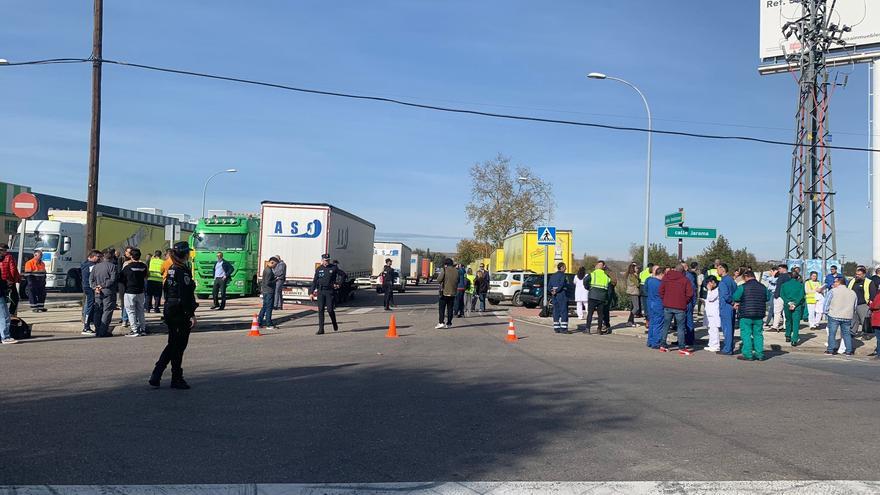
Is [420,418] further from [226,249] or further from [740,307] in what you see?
[226,249]

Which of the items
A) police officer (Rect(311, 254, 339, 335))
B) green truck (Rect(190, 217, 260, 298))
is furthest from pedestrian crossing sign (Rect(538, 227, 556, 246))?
green truck (Rect(190, 217, 260, 298))

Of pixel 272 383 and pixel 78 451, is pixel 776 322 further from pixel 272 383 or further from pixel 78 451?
pixel 78 451

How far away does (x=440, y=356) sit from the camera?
1267 centimetres

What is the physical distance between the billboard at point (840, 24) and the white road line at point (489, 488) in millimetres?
35581

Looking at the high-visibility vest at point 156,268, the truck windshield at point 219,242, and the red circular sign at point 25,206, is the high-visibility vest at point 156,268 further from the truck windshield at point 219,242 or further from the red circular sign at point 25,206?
the truck windshield at point 219,242

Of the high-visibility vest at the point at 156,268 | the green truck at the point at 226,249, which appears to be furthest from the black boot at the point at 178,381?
the green truck at the point at 226,249

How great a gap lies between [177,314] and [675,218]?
15.4m

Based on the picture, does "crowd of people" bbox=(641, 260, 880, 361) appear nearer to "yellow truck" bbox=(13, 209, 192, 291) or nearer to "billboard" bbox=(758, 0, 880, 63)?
"billboard" bbox=(758, 0, 880, 63)

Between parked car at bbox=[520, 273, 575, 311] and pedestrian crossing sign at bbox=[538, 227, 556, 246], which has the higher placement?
pedestrian crossing sign at bbox=[538, 227, 556, 246]

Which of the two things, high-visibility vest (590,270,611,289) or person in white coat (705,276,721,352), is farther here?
high-visibility vest (590,270,611,289)

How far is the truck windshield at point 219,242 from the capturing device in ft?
91.7

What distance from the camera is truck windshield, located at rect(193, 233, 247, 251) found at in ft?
91.7

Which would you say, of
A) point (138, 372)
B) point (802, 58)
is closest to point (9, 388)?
point (138, 372)

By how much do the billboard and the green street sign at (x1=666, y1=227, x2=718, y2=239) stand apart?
1952cm
